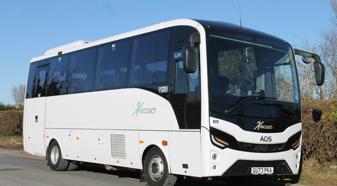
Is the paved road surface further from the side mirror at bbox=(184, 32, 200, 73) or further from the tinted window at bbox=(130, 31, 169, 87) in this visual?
the side mirror at bbox=(184, 32, 200, 73)

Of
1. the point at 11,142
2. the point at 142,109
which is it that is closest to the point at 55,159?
the point at 142,109

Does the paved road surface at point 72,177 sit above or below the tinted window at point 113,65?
below

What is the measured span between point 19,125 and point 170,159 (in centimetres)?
2553

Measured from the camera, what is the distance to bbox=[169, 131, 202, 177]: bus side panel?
10344 mm

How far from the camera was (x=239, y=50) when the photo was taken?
10875 mm

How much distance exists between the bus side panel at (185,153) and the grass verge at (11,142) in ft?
68.3

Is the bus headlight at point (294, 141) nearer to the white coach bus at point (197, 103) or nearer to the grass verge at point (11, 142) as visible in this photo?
the white coach bus at point (197, 103)

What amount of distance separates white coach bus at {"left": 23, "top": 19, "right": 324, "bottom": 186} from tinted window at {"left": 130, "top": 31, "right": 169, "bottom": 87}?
0.08 feet

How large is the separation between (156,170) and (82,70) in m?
4.75

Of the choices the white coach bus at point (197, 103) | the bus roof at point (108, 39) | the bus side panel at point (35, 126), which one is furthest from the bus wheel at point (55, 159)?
the bus roof at point (108, 39)

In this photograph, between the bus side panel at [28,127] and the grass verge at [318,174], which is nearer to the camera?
the grass verge at [318,174]

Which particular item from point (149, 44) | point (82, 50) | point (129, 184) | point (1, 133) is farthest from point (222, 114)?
point (1, 133)

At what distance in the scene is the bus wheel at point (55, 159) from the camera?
16.3 m

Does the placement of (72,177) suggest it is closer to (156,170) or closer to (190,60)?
(156,170)
